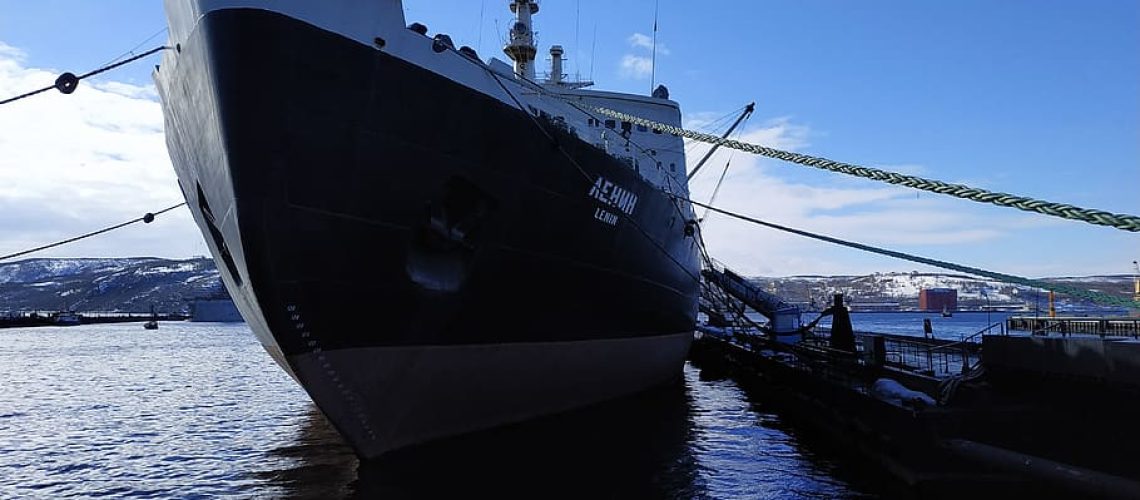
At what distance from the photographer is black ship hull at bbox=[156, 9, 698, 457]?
26.3 ft

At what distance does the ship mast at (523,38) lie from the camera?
21.8m

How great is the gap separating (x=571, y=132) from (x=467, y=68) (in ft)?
8.19

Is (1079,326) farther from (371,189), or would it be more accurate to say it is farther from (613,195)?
(371,189)

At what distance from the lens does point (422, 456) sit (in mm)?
10016

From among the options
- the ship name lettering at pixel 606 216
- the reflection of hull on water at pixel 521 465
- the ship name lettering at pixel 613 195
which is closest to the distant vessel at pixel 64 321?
the reflection of hull on water at pixel 521 465

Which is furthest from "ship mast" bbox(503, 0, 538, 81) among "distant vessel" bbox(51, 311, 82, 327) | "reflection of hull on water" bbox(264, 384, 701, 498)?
"distant vessel" bbox(51, 311, 82, 327)

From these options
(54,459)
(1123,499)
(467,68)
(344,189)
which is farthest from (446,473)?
(54,459)

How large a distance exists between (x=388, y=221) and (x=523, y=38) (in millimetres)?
14434

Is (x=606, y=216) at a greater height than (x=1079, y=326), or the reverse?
(x=606, y=216)

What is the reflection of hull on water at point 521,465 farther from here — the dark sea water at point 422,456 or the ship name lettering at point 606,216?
the ship name lettering at point 606,216

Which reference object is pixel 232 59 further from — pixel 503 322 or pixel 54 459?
pixel 54 459

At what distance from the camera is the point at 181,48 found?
29.6 ft

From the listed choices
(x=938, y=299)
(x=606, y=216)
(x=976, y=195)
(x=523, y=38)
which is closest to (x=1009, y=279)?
(x=976, y=195)

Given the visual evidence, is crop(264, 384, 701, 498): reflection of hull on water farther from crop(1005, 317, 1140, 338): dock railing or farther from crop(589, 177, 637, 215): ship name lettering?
crop(1005, 317, 1140, 338): dock railing
